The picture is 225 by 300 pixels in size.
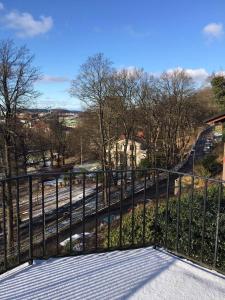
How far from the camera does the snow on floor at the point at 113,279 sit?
265 centimetres

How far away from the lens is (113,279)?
9.61ft

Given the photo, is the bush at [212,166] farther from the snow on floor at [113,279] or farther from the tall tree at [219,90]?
the snow on floor at [113,279]

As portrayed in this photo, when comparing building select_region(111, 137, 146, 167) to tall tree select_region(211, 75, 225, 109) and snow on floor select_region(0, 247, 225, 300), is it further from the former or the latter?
snow on floor select_region(0, 247, 225, 300)

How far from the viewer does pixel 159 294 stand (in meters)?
2.66

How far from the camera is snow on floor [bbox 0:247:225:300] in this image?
8.70ft

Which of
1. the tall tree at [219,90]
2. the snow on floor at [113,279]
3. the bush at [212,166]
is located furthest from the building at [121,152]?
the snow on floor at [113,279]

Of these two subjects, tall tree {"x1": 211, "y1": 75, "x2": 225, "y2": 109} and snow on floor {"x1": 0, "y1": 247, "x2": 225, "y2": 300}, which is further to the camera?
tall tree {"x1": 211, "y1": 75, "x2": 225, "y2": 109}

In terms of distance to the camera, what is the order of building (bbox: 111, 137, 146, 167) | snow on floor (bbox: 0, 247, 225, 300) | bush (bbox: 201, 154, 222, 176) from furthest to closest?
building (bbox: 111, 137, 146, 167) < bush (bbox: 201, 154, 222, 176) < snow on floor (bbox: 0, 247, 225, 300)

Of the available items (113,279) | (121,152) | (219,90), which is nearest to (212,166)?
(219,90)

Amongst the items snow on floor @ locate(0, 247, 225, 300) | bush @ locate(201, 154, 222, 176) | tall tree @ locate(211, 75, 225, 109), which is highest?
tall tree @ locate(211, 75, 225, 109)

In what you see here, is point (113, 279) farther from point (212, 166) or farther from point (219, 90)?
point (219, 90)

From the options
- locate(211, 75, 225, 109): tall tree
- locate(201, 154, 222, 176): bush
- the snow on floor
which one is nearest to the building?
locate(201, 154, 222, 176): bush

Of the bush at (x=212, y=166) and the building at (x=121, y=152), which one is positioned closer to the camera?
the bush at (x=212, y=166)

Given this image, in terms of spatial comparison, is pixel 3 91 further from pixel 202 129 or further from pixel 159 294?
pixel 202 129
